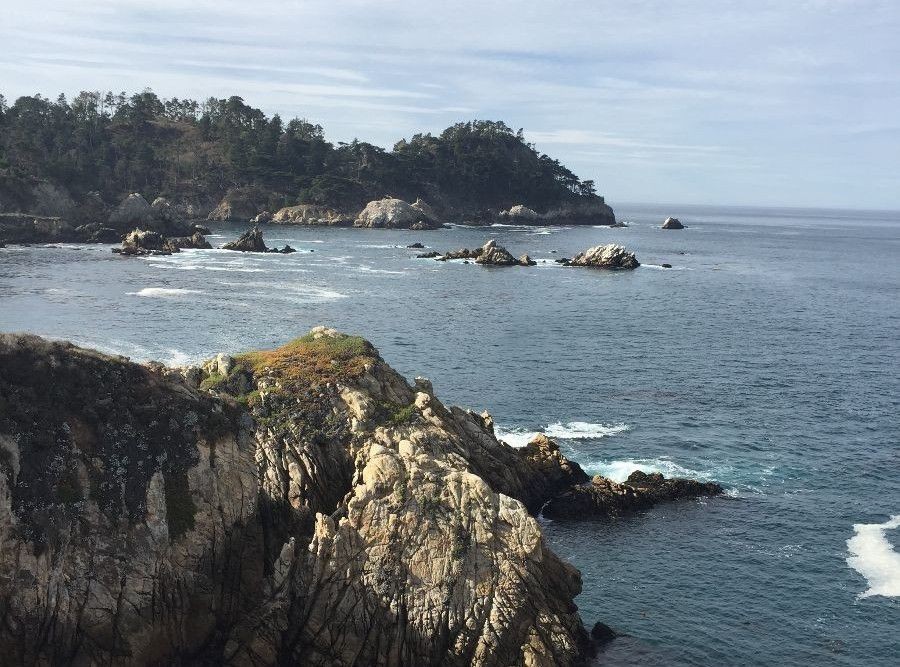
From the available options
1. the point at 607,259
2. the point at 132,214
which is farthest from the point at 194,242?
the point at 607,259

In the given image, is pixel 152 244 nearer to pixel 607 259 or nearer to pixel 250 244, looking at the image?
pixel 250 244

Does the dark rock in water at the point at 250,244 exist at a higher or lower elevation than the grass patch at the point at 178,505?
higher

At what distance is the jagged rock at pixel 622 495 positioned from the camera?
44750 millimetres

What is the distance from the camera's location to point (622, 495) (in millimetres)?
45812

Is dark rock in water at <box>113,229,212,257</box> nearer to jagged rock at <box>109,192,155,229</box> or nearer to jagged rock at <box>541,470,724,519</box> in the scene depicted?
jagged rock at <box>109,192,155,229</box>

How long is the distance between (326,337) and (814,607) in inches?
1025

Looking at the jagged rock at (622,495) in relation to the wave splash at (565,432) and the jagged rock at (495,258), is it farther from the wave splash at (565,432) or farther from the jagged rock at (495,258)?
the jagged rock at (495,258)

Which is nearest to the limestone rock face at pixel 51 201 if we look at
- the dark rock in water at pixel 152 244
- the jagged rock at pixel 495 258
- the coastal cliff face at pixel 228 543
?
the dark rock in water at pixel 152 244

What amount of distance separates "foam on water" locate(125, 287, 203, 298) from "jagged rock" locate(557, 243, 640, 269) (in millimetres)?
73169

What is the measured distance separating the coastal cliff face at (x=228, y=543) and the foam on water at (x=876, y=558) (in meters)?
15.6

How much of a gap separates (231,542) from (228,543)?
0.40ft

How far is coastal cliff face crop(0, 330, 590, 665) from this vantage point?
91.9 feet

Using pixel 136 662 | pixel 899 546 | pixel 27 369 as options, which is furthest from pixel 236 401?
pixel 899 546

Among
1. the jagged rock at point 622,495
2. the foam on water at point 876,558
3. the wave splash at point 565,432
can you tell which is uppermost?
the wave splash at point 565,432
